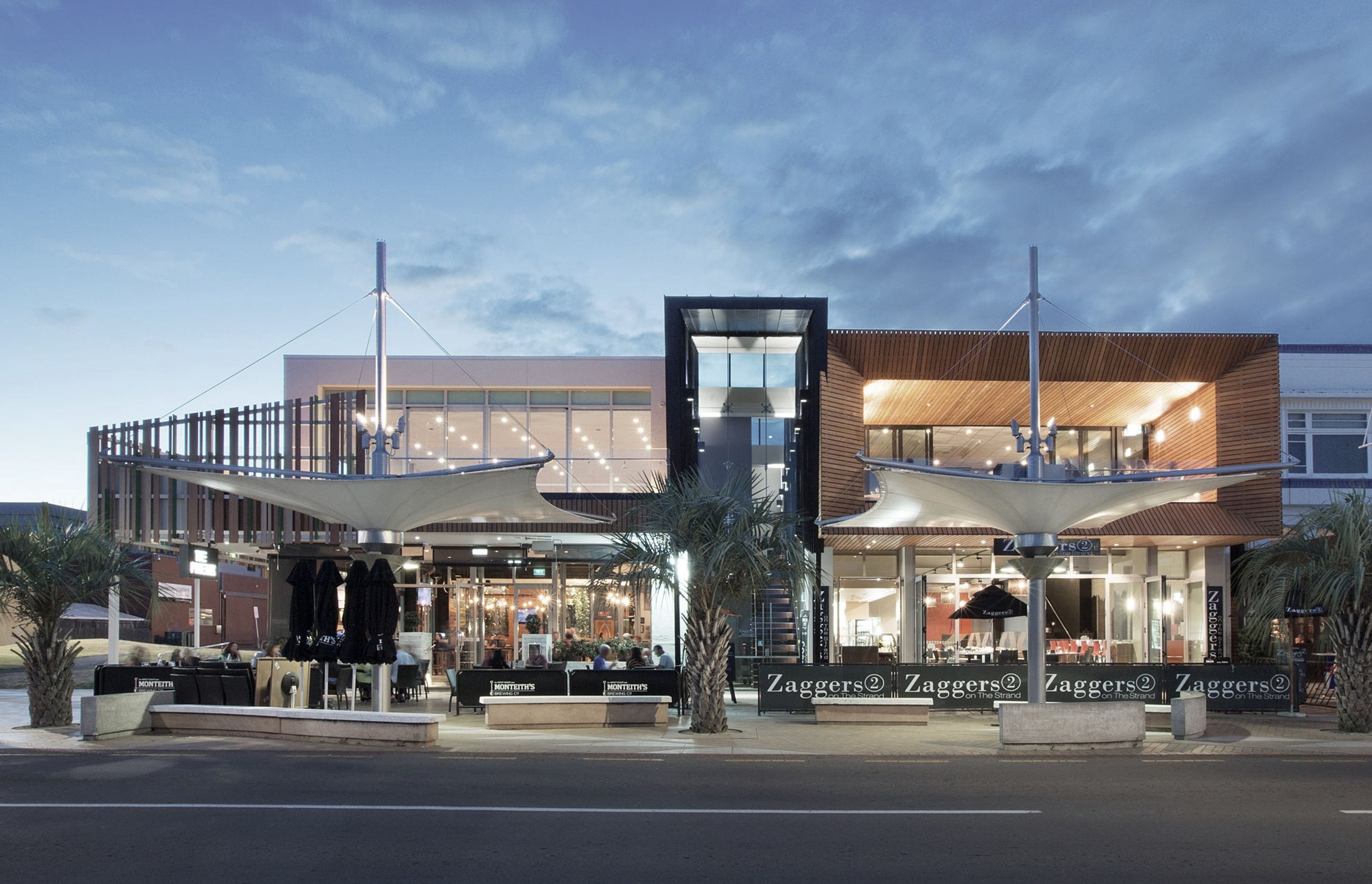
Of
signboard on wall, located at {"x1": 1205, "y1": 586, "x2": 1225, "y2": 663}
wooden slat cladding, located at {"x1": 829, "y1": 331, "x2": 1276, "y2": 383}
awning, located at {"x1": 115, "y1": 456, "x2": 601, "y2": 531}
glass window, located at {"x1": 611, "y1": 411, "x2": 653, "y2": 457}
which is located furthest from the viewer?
glass window, located at {"x1": 611, "y1": 411, "x2": 653, "y2": 457}

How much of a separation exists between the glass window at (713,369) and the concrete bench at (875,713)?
1082cm

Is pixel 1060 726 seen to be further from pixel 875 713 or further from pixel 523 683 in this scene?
pixel 523 683

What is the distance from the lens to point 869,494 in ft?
80.2

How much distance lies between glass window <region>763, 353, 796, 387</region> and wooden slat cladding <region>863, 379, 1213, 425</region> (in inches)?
79.7

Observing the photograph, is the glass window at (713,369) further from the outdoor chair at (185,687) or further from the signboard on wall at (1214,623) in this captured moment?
the outdoor chair at (185,687)

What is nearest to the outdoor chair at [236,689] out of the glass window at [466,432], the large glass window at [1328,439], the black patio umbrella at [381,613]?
the black patio umbrella at [381,613]

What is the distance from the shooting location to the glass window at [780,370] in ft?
90.9

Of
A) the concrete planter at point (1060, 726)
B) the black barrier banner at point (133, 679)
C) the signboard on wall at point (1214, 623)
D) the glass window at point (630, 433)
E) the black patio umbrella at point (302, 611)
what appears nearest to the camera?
the concrete planter at point (1060, 726)

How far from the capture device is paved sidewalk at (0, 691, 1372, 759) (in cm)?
1501

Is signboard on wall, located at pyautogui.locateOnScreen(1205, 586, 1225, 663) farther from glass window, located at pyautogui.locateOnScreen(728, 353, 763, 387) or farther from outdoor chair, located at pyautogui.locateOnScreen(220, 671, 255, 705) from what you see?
outdoor chair, located at pyautogui.locateOnScreen(220, 671, 255, 705)

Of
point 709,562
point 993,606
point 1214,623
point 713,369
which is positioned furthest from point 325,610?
point 1214,623

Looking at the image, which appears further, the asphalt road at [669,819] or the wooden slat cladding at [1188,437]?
the wooden slat cladding at [1188,437]

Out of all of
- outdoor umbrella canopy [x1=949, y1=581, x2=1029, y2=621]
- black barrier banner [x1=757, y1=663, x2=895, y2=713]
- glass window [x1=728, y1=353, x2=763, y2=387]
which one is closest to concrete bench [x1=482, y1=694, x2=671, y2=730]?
black barrier banner [x1=757, y1=663, x2=895, y2=713]

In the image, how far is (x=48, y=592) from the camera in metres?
17.5
